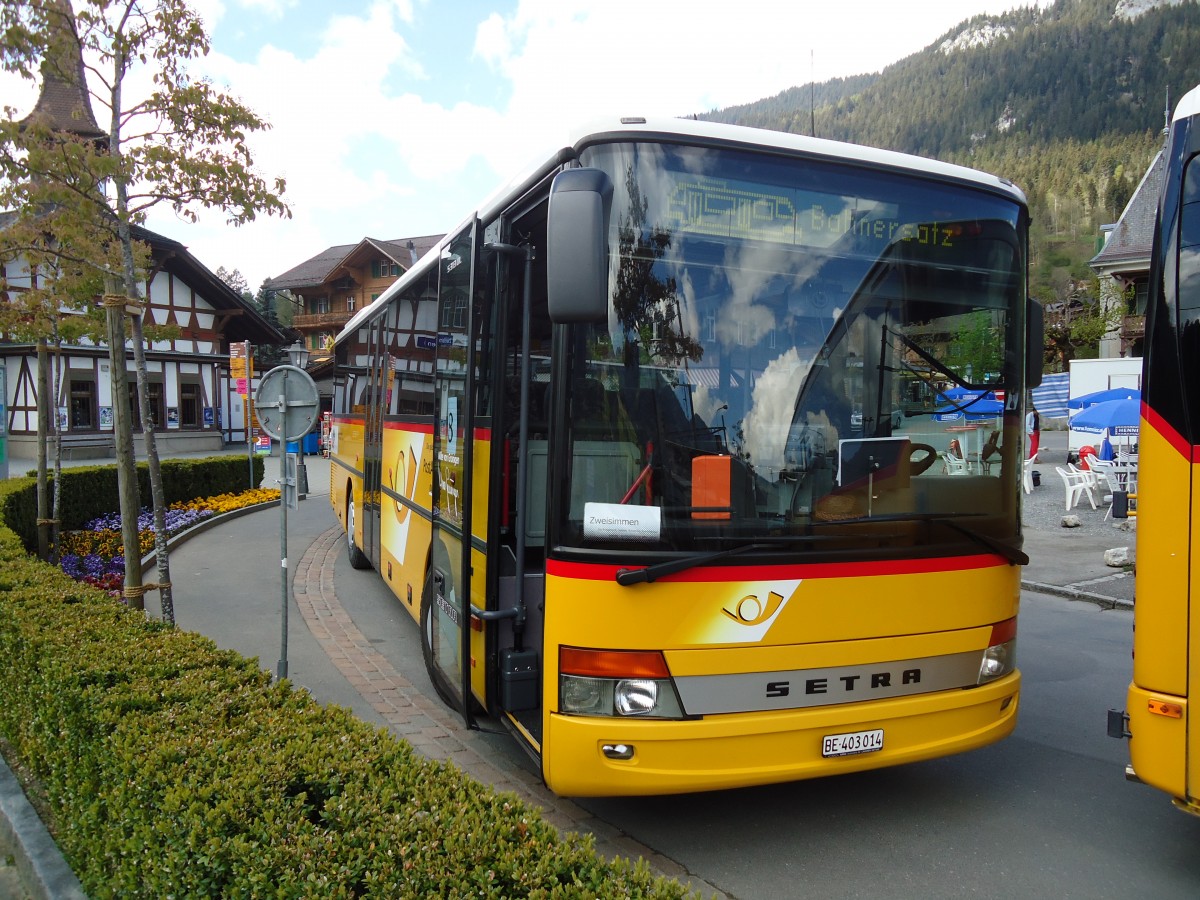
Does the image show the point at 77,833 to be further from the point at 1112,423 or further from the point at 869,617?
the point at 1112,423

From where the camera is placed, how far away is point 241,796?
3.04m

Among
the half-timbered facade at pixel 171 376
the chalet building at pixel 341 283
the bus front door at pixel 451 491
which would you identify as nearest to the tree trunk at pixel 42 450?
the bus front door at pixel 451 491

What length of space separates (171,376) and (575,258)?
4288cm

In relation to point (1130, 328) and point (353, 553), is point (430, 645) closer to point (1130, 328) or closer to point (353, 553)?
point (353, 553)

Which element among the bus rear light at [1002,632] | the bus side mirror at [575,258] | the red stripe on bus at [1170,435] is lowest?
the bus rear light at [1002,632]

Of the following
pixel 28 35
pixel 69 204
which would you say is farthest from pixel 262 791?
pixel 28 35

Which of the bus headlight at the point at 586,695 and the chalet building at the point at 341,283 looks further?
the chalet building at the point at 341,283

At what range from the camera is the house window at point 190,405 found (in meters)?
42.7

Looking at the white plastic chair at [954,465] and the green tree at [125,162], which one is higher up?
the green tree at [125,162]

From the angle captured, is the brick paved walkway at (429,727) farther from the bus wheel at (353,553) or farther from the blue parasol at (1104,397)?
the blue parasol at (1104,397)

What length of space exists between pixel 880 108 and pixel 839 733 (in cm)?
13682

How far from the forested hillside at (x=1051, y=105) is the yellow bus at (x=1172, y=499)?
264 feet

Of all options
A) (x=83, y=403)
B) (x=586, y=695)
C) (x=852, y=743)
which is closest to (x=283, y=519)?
(x=586, y=695)

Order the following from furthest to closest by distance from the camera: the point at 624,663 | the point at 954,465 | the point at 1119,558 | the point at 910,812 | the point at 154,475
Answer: the point at 1119,558, the point at 154,475, the point at 910,812, the point at 954,465, the point at 624,663
